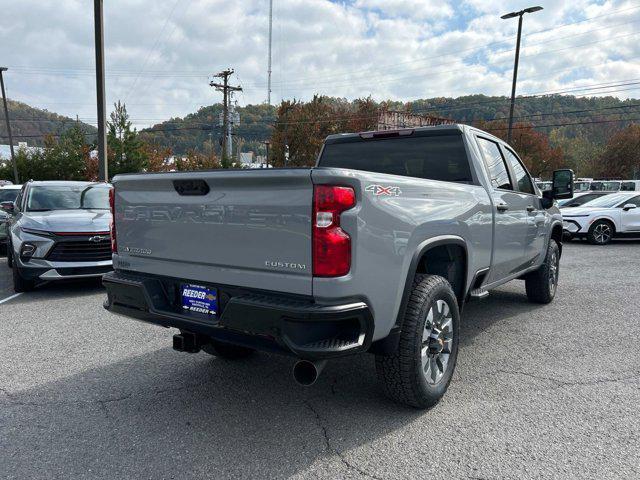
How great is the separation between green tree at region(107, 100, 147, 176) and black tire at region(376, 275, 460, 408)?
75.1 feet

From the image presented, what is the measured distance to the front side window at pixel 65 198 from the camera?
8.09 metres

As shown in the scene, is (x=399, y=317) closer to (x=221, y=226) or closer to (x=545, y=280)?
(x=221, y=226)

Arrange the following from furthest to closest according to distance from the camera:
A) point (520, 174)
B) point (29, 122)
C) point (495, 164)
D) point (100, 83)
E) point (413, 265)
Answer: point (29, 122), point (100, 83), point (520, 174), point (495, 164), point (413, 265)

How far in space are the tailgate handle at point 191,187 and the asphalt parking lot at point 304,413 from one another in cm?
148

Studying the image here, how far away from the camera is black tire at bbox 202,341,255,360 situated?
4047 millimetres

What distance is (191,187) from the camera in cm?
301

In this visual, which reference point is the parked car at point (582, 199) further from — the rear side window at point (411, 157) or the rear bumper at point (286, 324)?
the rear bumper at point (286, 324)

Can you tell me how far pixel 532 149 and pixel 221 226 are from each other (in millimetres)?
64784

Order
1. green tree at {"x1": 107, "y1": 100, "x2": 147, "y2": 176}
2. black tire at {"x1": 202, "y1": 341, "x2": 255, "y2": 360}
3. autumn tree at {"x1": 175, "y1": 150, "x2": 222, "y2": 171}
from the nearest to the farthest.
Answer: black tire at {"x1": 202, "y1": 341, "x2": 255, "y2": 360} < green tree at {"x1": 107, "y1": 100, "x2": 147, "y2": 176} < autumn tree at {"x1": 175, "y1": 150, "x2": 222, "y2": 171}

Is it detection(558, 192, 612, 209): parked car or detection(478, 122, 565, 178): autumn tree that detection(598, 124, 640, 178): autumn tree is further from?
detection(558, 192, 612, 209): parked car

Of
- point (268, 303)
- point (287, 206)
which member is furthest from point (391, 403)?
point (287, 206)

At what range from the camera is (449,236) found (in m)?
3.42

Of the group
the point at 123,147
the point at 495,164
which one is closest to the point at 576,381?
the point at 495,164

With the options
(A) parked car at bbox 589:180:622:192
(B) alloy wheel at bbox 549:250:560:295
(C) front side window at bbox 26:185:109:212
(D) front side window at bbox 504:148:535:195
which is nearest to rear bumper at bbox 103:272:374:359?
(D) front side window at bbox 504:148:535:195
